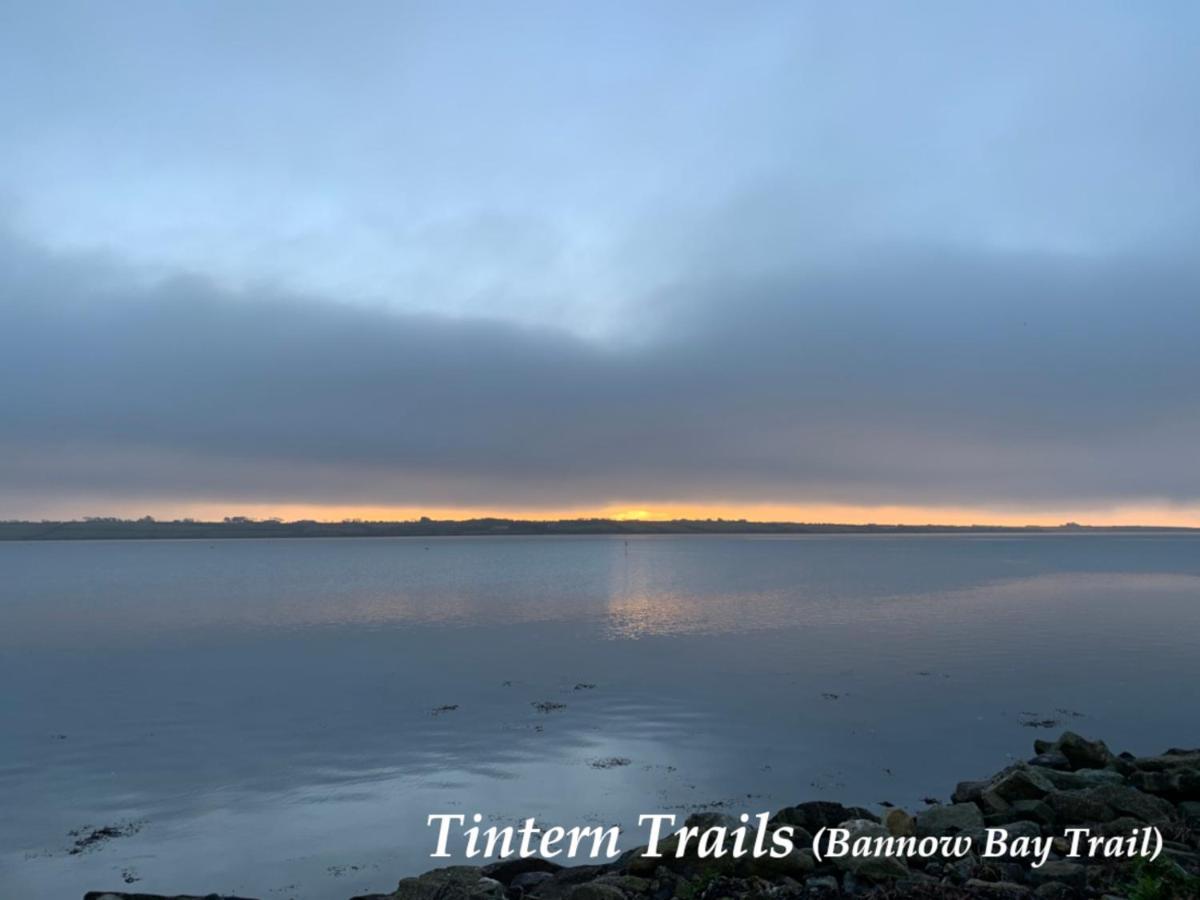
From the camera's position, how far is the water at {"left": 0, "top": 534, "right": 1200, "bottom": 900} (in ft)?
51.2

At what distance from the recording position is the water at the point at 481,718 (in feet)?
51.2

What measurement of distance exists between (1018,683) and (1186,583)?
6737 centimetres

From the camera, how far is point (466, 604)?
63156mm

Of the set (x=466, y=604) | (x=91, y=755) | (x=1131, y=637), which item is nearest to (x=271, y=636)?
(x=466, y=604)

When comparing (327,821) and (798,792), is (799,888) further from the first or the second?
(327,821)

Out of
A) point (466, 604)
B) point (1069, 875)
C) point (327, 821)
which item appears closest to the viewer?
point (1069, 875)

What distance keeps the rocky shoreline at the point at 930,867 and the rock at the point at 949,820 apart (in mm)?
19

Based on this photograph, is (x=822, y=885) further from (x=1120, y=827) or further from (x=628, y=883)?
(x=1120, y=827)

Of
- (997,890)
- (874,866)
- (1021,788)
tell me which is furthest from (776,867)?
(1021,788)

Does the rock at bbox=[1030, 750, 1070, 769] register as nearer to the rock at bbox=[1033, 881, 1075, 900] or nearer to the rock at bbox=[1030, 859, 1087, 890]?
the rock at bbox=[1030, 859, 1087, 890]

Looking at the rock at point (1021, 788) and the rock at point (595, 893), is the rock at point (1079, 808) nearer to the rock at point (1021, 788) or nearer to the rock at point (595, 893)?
the rock at point (1021, 788)

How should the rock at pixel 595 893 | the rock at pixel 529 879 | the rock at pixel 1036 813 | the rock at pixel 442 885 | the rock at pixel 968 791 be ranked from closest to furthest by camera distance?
the rock at pixel 595 893
the rock at pixel 442 885
the rock at pixel 529 879
the rock at pixel 1036 813
the rock at pixel 968 791

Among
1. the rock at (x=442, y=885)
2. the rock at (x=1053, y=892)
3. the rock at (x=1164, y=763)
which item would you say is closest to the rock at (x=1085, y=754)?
the rock at (x=1164, y=763)

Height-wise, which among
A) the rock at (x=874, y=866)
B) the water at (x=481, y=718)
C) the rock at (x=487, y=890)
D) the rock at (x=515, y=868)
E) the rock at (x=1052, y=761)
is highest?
the rock at (x=874, y=866)
